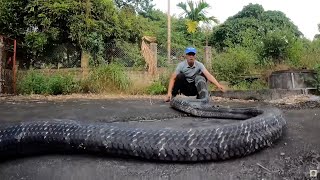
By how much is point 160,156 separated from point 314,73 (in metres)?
9.47

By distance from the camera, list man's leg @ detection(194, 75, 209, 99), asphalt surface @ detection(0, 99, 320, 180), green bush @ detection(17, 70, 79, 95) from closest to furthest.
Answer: asphalt surface @ detection(0, 99, 320, 180) → man's leg @ detection(194, 75, 209, 99) → green bush @ detection(17, 70, 79, 95)

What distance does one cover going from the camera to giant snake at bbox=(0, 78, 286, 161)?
2.59 m

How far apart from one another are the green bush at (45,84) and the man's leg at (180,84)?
6960 mm

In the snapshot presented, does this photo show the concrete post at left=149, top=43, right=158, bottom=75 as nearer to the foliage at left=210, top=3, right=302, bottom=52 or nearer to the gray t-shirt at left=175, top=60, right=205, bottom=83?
the gray t-shirt at left=175, top=60, right=205, bottom=83

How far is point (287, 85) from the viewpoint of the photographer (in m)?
11.0

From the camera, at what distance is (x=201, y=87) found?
231 inches

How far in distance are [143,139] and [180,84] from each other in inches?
140

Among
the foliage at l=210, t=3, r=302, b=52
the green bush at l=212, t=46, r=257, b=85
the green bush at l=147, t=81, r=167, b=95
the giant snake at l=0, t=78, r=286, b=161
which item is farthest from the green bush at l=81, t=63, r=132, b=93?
the foliage at l=210, t=3, r=302, b=52

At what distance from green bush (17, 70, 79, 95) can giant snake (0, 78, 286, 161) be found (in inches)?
372

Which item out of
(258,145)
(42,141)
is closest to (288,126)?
(258,145)

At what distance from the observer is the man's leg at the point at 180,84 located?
239 inches

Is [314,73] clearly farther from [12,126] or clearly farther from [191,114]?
[12,126]

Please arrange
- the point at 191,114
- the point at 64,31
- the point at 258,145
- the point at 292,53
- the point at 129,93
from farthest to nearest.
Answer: the point at 64,31, the point at 292,53, the point at 129,93, the point at 191,114, the point at 258,145

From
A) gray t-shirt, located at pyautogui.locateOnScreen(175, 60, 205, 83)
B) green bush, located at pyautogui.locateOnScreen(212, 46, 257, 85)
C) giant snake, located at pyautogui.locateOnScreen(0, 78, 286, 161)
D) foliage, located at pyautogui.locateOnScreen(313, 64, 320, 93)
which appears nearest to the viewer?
giant snake, located at pyautogui.locateOnScreen(0, 78, 286, 161)
